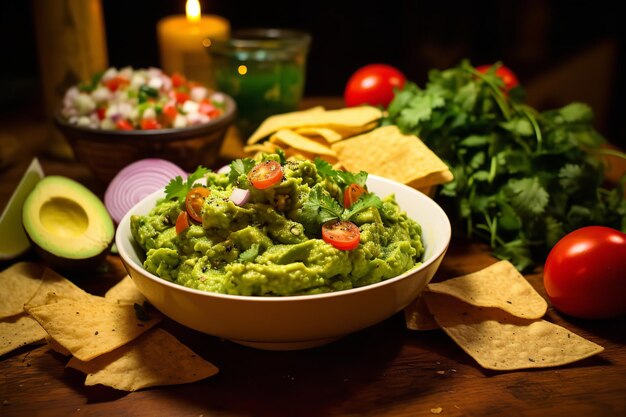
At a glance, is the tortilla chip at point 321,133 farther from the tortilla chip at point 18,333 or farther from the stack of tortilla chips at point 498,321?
the tortilla chip at point 18,333

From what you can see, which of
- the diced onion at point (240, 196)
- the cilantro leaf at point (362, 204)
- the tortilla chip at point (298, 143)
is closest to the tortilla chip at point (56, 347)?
the diced onion at point (240, 196)

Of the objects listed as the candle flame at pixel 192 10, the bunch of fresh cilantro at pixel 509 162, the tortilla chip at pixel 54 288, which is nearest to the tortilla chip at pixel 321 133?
the bunch of fresh cilantro at pixel 509 162

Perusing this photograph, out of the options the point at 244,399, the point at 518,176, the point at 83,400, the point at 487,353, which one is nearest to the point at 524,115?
the point at 518,176

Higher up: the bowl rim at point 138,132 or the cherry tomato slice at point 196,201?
the cherry tomato slice at point 196,201

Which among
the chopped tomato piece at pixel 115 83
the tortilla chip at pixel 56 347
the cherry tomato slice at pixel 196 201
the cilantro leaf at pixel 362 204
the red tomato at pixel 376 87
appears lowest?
the tortilla chip at pixel 56 347

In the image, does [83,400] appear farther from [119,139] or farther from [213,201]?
[119,139]

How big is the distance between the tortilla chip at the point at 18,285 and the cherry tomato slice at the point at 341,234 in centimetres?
95

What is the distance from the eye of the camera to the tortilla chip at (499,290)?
1.98 metres

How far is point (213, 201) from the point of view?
181cm

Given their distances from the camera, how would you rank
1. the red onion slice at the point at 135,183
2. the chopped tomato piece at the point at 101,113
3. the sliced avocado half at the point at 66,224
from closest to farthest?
the sliced avocado half at the point at 66,224
the red onion slice at the point at 135,183
the chopped tomato piece at the point at 101,113

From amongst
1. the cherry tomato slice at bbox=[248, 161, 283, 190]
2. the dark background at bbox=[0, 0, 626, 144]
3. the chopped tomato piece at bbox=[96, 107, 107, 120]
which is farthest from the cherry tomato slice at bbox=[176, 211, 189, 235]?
the dark background at bbox=[0, 0, 626, 144]

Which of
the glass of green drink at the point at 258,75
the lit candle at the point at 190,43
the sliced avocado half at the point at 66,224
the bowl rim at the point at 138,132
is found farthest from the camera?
the lit candle at the point at 190,43

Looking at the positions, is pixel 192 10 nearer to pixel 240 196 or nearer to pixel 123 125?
pixel 123 125

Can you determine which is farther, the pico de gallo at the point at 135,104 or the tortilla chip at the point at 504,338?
the pico de gallo at the point at 135,104
